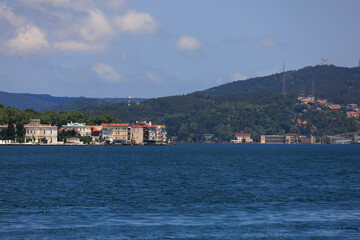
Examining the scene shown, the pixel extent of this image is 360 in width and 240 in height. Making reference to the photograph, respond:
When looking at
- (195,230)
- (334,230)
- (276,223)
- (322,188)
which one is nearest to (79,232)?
(195,230)

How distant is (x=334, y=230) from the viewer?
37031 millimetres

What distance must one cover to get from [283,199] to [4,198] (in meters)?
25.3

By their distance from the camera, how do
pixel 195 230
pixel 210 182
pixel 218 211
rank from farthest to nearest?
pixel 210 182, pixel 218 211, pixel 195 230

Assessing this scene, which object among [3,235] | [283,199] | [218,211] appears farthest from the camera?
[283,199]

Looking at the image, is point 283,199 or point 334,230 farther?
point 283,199

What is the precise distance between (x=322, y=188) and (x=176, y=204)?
22.3 metres

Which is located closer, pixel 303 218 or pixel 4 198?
pixel 303 218

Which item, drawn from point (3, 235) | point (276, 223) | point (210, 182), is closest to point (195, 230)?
point (276, 223)

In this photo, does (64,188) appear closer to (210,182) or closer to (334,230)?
(210,182)

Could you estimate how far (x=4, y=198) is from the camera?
52.2 meters

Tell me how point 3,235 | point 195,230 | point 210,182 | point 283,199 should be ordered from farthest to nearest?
point 210,182, point 283,199, point 195,230, point 3,235

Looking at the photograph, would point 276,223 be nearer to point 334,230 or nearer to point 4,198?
point 334,230

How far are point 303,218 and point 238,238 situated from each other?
8.83 meters

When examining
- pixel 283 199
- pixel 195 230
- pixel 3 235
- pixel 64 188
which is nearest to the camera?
pixel 3 235
